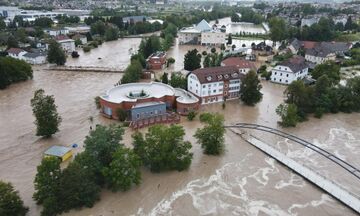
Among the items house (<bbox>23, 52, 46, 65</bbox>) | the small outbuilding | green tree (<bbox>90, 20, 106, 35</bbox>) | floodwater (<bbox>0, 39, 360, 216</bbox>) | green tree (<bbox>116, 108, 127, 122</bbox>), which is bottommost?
floodwater (<bbox>0, 39, 360, 216</bbox>)

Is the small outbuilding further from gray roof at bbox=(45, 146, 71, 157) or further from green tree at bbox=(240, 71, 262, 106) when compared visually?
green tree at bbox=(240, 71, 262, 106)

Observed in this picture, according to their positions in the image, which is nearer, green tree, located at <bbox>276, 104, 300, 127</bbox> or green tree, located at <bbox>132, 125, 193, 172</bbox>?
green tree, located at <bbox>132, 125, 193, 172</bbox>

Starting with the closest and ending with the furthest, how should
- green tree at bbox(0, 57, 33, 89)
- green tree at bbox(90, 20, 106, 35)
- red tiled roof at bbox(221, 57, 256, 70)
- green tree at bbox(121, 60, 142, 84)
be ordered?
1. green tree at bbox(121, 60, 142, 84)
2. green tree at bbox(0, 57, 33, 89)
3. red tiled roof at bbox(221, 57, 256, 70)
4. green tree at bbox(90, 20, 106, 35)

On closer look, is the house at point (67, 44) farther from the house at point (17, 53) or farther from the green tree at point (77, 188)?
the green tree at point (77, 188)

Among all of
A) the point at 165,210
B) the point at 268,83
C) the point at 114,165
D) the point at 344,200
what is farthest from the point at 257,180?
the point at 268,83

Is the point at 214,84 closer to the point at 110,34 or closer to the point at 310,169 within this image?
the point at 310,169

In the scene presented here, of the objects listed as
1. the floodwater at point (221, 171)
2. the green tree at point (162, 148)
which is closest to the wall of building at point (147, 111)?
the floodwater at point (221, 171)

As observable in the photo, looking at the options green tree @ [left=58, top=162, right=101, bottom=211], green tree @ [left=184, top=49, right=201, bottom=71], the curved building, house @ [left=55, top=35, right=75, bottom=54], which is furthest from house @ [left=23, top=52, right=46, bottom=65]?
green tree @ [left=58, top=162, right=101, bottom=211]
